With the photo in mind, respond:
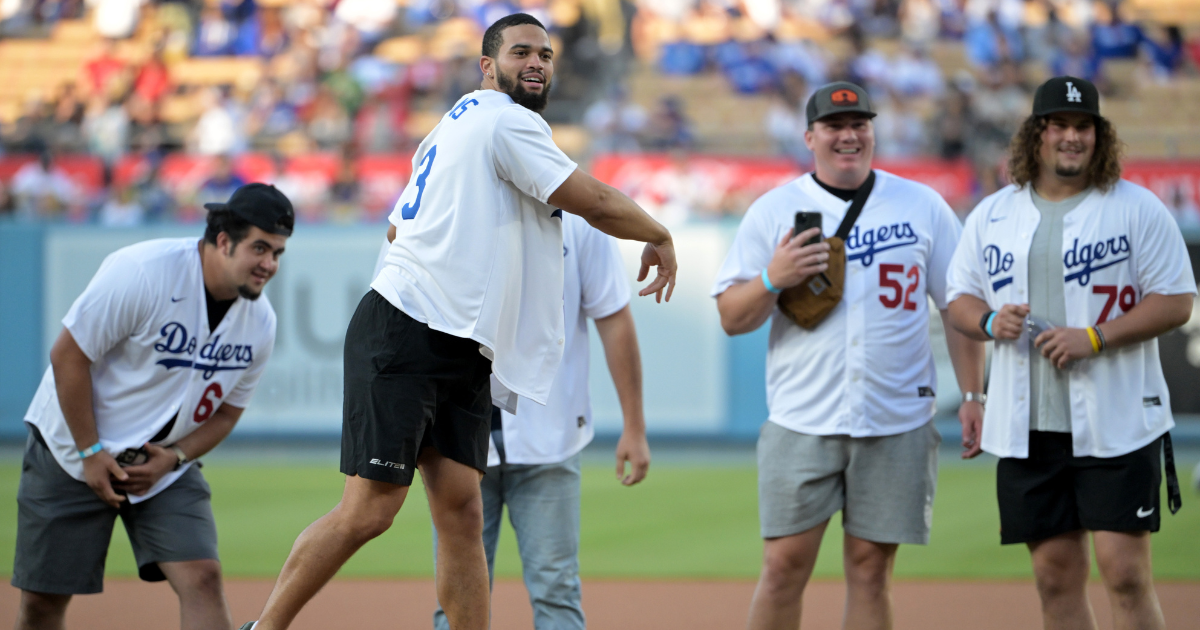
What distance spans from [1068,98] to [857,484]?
5.82 ft

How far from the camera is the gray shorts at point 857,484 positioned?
471 cm

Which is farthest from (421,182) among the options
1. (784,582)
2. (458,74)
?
(458,74)

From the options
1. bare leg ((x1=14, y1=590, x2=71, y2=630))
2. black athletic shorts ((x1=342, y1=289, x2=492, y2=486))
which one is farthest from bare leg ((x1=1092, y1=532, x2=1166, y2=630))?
bare leg ((x1=14, y1=590, x2=71, y2=630))

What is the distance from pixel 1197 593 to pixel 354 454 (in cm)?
531

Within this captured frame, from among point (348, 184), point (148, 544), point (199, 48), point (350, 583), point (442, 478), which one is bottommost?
point (350, 583)

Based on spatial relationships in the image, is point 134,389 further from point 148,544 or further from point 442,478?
point 442,478

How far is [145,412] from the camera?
477 cm

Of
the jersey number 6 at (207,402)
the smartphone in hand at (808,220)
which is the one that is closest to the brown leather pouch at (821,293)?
the smartphone in hand at (808,220)

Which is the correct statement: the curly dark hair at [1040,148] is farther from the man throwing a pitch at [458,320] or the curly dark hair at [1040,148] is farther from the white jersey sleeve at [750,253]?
the man throwing a pitch at [458,320]

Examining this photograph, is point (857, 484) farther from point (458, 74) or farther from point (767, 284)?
point (458, 74)

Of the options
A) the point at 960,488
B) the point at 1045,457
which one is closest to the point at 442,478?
the point at 1045,457

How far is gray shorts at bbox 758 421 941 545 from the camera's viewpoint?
471 centimetres

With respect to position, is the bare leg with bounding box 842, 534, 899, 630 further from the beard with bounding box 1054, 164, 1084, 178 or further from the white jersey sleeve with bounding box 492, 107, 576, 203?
the white jersey sleeve with bounding box 492, 107, 576, 203

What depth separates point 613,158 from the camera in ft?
52.4
